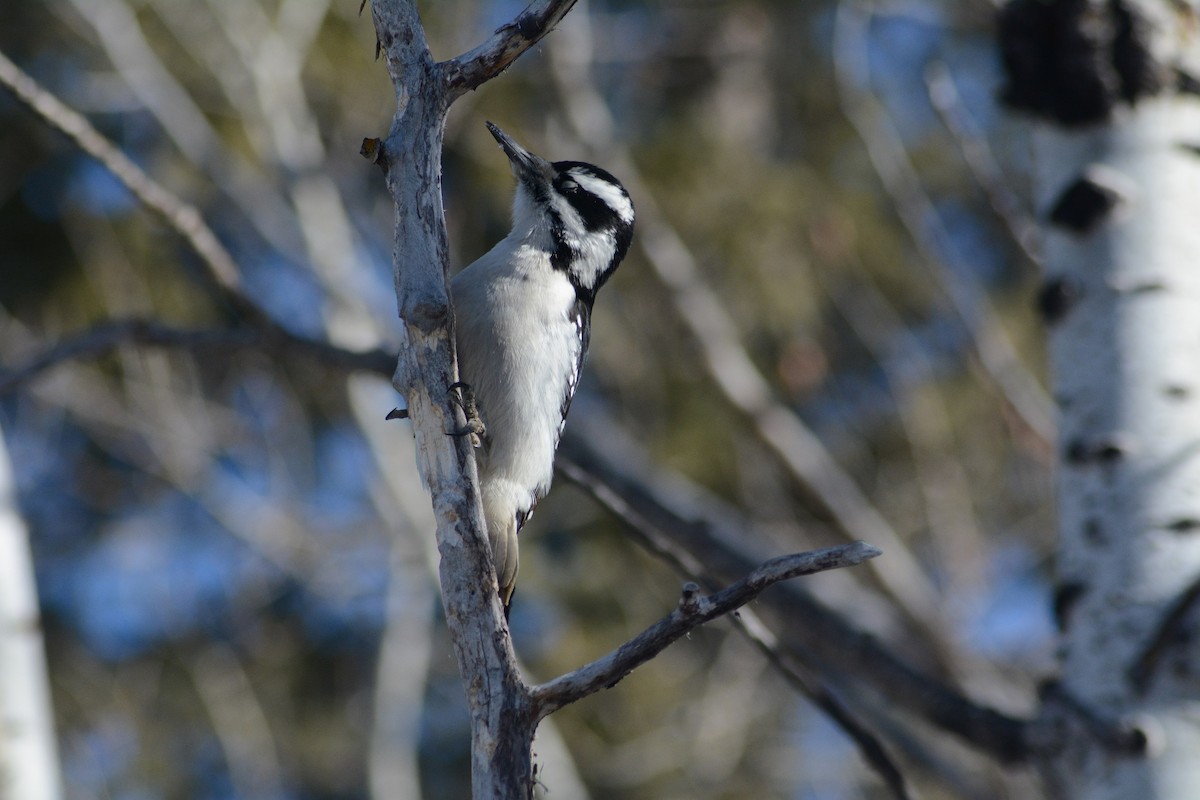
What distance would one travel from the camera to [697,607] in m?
1.42

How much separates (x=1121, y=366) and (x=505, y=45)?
1443 mm

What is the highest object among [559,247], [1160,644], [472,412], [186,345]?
[559,247]

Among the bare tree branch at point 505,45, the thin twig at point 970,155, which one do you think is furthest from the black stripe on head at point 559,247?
the bare tree branch at point 505,45

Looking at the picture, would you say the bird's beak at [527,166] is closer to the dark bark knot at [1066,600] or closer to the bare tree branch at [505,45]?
the bare tree branch at [505,45]

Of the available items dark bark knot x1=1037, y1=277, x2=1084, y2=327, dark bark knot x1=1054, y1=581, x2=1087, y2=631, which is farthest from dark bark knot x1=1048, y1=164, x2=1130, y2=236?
dark bark knot x1=1054, y1=581, x2=1087, y2=631

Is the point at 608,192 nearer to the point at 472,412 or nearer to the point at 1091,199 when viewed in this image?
the point at 472,412

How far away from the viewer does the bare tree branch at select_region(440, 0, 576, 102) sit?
1622 millimetres

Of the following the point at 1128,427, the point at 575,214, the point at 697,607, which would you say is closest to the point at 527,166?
the point at 575,214

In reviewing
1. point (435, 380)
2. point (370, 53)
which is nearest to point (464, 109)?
point (370, 53)

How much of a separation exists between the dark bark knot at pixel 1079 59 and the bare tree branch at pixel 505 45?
1390 millimetres

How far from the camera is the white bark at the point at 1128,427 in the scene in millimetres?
2000

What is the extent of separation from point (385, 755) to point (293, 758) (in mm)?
4341

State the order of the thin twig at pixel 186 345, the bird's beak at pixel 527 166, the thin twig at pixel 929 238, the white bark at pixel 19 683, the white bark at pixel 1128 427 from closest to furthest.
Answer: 1. the white bark at pixel 1128 427
2. the thin twig at pixel 186 345
3. the white bark at pixel 19 683
4. the bird's beak at pixel 527 166
5. the thin twig at pixel 929 238

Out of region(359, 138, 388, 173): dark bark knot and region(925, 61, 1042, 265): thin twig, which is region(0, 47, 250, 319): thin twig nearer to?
region(359, 138, 388, 173): dark bark knot
